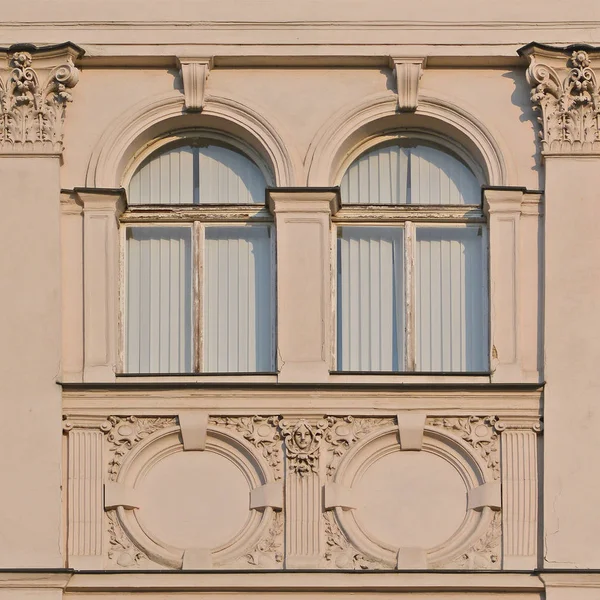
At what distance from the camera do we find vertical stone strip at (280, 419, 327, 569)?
20.2 meters

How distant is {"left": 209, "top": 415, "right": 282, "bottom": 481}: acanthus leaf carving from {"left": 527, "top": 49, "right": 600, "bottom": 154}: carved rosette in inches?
136

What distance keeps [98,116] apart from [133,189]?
75 cm

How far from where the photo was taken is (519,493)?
20328mm

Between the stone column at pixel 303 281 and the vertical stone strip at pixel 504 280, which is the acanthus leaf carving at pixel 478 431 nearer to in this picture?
the vertical stone strip at pixel 504 280

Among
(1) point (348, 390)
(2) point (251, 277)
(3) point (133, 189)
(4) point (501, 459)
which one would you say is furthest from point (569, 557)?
(3) point (133, 189)

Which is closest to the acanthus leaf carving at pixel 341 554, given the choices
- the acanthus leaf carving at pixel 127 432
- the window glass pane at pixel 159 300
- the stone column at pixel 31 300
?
the acanthus leaf carving at pixel 127 432

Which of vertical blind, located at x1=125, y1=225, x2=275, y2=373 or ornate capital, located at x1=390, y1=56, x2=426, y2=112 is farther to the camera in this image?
ornate capital, located at x1=390, y1=56, x2=426, y2=112

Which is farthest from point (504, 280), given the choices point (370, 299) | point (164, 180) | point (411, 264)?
point (164, 180)

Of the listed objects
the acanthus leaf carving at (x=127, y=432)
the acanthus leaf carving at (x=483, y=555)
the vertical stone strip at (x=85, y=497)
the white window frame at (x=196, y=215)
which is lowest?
the acanthus leaf carving at (x=483, y=555)

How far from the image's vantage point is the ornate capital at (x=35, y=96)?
21156 millimetres

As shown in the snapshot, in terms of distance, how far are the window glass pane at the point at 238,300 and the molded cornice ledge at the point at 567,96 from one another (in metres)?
2.68

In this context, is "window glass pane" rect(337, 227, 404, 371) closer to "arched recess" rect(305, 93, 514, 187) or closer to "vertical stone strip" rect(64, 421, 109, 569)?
"arched recess" rect(305, 93, 514, 187)

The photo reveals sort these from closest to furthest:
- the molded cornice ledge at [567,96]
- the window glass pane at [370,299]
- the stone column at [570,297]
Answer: the stone column at [570,297] < the molded cornice ledge at [567,96] < the window glass pane at [370,299]

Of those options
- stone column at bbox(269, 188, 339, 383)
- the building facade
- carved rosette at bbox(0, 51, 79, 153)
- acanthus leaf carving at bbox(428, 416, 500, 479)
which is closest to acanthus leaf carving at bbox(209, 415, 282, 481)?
the building facade
